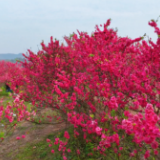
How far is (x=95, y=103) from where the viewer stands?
4578 mm

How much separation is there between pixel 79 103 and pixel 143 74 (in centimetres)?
226

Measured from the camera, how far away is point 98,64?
11.6 feet

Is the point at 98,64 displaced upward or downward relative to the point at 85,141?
upward

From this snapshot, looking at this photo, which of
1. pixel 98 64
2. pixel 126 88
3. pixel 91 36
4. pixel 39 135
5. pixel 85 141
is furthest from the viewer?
pixel 39 135

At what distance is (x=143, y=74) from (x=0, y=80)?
14.3 metres

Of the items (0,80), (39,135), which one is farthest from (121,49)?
(0,80)

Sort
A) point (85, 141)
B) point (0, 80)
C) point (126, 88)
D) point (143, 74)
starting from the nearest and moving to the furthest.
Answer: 1. point (143, 74)
2. point (126, 88)
3. point (85, 141)
4. point (0, 80)

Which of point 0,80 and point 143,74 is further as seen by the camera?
point 0,80

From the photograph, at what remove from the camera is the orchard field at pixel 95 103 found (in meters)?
2.84

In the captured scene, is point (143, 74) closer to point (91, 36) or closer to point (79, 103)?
point (79, 103)

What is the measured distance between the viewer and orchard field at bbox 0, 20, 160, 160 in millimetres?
2835

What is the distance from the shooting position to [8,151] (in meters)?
5.50

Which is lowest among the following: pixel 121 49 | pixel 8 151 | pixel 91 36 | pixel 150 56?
pixel 8 151

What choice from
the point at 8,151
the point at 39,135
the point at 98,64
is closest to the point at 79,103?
the point at 98,64
